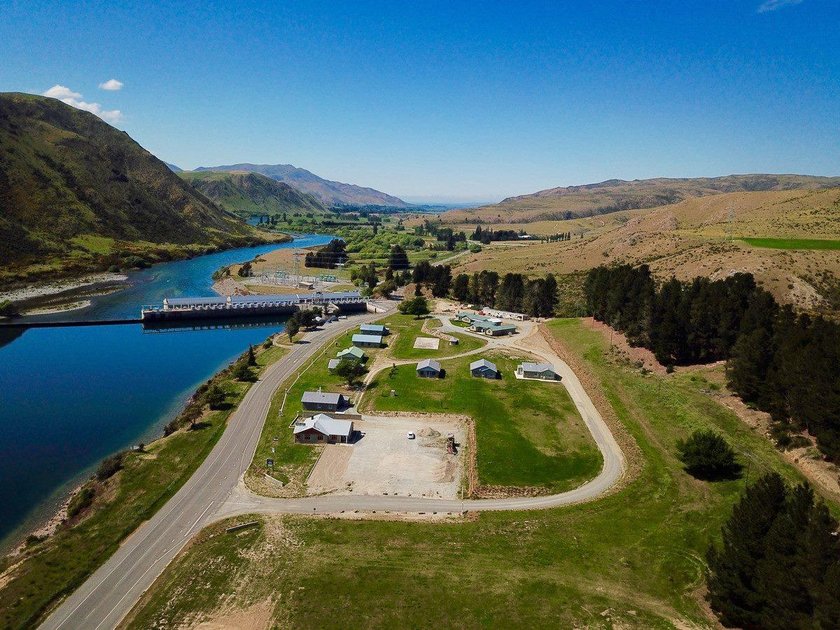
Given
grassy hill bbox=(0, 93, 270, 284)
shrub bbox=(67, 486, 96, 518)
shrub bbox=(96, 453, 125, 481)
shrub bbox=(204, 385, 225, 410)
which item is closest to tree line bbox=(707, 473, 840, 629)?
shrub bbox=(67, 486, 96, 518)

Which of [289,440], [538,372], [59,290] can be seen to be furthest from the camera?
[59,290]

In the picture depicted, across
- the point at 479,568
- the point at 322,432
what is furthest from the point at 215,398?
the point at 479,568

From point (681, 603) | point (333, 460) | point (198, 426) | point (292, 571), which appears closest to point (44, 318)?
point (198, 426)

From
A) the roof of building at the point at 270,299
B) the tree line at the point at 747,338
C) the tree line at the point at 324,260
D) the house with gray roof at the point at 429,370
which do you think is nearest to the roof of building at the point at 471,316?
the tree line at the point at 747,338

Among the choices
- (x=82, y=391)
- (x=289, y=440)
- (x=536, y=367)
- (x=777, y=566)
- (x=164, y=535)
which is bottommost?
(x=164, y=535)

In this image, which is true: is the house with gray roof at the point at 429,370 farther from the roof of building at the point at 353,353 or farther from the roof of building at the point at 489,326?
the roof of building at the point at 489,326

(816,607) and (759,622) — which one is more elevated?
(816,607)

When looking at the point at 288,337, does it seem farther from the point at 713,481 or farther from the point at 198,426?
the point at 713,481

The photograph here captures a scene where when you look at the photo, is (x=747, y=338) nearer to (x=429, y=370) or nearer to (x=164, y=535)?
(x=429, y=370)
